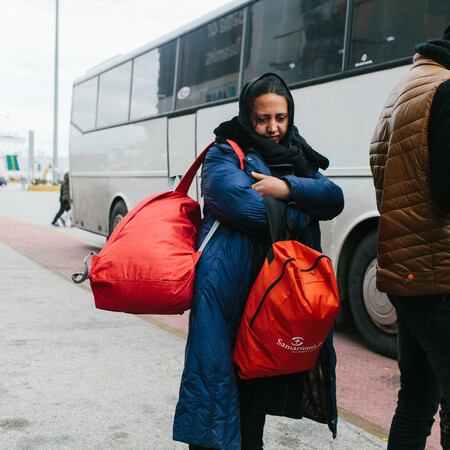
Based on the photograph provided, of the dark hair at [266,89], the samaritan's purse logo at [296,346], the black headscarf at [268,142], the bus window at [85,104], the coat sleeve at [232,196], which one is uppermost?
the bus window at [85,104]

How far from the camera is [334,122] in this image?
5.29 metres

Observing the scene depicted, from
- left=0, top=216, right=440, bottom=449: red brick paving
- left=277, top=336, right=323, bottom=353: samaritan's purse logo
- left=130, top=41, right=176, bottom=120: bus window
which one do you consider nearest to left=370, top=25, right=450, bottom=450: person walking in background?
left=277, top=336, right=323, bottom=353: samaritan's purse logo

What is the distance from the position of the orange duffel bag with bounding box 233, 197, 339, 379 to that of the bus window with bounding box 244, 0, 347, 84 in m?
3.59

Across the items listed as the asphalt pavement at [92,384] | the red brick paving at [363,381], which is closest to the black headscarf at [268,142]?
the asphalt pavement at [92,384]

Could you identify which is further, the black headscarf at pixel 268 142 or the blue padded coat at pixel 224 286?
the black headscarf at pixel 268 142

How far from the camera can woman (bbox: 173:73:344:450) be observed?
6.83ft

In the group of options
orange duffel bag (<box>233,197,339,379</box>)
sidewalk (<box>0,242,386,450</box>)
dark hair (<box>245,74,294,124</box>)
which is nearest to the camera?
orange duffel bag (<box>233,197,339,379</box>)

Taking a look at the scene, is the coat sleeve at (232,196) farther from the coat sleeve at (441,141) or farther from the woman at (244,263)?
the coat sleeve at (441,141)

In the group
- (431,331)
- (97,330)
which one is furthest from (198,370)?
(97,330)

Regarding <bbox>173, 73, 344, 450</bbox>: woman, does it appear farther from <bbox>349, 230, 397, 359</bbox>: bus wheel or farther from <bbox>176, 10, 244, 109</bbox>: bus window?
<bbox>176, 10, 244, 109</bbox>: bus window

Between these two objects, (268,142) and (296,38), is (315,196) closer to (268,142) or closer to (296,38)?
(268,142)

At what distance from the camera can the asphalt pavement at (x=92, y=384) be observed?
9.99 ft

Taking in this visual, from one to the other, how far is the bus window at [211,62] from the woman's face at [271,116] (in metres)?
4.59

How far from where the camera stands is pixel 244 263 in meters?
2.14
